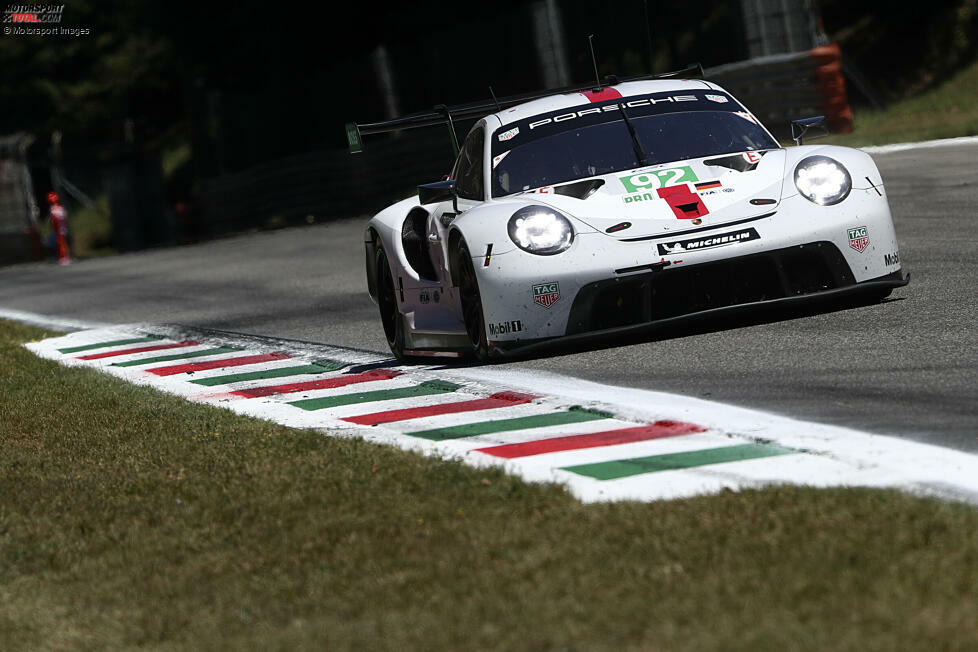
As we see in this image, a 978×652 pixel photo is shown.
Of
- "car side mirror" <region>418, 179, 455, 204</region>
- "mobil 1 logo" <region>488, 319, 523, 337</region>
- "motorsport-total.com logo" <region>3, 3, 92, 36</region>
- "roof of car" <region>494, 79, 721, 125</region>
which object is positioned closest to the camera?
"mobil 1 logo" <region>488, 319, 523, 337</region>

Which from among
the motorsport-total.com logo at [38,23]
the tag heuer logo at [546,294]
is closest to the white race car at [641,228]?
the tag heuer logo at [546,294]

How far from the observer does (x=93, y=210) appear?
4503 cm

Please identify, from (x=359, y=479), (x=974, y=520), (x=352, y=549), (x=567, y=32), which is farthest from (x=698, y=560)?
(x=567, y=32)

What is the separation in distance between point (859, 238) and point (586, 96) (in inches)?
79.5

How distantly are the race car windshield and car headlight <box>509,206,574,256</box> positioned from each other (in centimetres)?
63

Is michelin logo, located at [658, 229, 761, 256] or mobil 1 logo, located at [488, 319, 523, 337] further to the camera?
mobil 1 logo, located at [488, 319, 523, 337]

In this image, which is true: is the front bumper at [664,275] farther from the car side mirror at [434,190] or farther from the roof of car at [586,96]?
the roof of car at [586,96]

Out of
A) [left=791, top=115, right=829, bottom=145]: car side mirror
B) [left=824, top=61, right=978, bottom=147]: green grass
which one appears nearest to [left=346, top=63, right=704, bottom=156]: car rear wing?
[left=791, top=115, right=829, bottom=145]: car side mirror

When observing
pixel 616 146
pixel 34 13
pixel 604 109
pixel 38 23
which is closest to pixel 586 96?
pixel 604 109

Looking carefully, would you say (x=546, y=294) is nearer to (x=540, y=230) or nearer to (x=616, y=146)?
(x=540, y=230)

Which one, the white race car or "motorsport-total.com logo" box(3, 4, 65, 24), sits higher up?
"motorsport-total.com logo" box(3, 4, 65, 24)

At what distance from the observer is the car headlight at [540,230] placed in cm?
779

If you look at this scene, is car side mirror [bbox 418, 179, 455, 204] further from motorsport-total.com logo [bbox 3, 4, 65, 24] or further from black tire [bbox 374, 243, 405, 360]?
motorsport-total.com logo [bbox 3, 4, 65, 24]

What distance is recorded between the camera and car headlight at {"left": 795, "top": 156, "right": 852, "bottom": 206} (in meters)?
8.00
